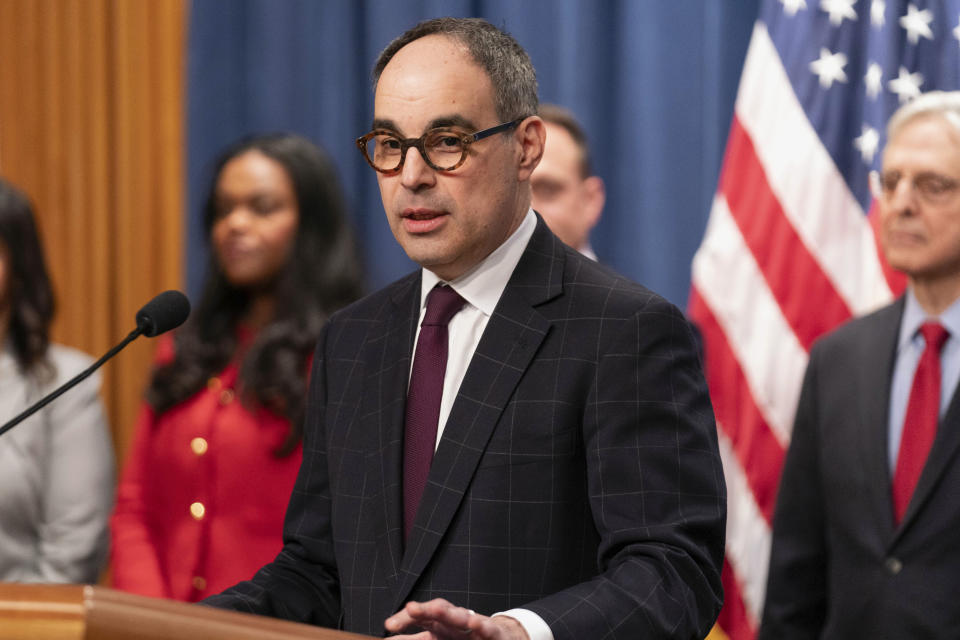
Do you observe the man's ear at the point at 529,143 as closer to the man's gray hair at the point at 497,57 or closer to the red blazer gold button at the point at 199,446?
the man's gray hair at the point at 497,57

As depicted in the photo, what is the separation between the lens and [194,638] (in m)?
1.10

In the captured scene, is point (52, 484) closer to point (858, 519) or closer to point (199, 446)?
point (199, 446)

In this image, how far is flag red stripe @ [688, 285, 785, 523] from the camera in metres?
3.30

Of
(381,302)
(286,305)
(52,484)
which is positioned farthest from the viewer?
(52,484)

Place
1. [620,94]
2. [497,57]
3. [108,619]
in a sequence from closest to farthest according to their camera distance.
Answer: [108,619] → [497,57] → [620,94]

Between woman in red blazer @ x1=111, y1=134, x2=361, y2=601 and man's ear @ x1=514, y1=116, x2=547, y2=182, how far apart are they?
4.26 feet

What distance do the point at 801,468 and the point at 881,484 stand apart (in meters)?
0.24

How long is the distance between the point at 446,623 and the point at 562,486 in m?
0.37

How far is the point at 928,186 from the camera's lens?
2764 mm

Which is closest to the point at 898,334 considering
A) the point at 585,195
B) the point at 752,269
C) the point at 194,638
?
the point at 752,269

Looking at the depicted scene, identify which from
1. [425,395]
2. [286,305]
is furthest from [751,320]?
[425,395]

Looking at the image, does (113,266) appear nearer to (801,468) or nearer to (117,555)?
(117,555)

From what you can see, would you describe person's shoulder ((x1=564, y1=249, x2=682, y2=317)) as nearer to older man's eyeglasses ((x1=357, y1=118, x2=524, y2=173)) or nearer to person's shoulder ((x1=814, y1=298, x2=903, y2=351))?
older man's eyeglasses ((x1=357, y1=118, x2=524, y2=173))

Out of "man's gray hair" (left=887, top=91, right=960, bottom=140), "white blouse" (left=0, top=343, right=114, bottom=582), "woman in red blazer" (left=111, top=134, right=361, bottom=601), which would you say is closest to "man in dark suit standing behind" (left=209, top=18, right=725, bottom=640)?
"woman in red blazer" (left=111, top=134, right=361, bottom=601)
